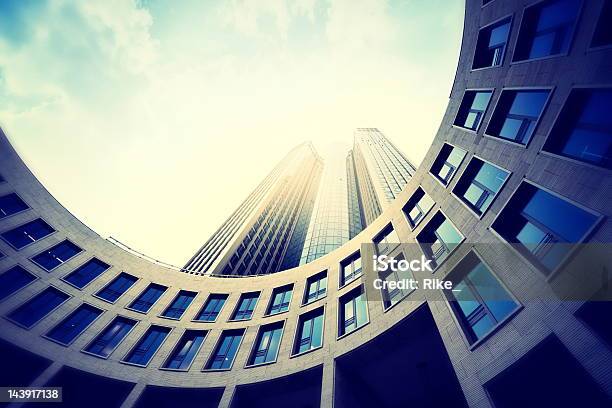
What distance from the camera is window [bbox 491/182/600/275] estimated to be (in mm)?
9562

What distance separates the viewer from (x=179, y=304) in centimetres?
2597

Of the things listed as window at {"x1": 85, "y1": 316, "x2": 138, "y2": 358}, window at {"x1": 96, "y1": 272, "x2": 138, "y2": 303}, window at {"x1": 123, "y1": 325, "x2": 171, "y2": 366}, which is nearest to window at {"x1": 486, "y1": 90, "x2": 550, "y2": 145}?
window at {"x1": 123, "y1": 325, "x2": 171, "y2": 366}

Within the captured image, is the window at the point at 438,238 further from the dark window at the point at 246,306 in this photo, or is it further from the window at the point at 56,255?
the window at the point at 56,255

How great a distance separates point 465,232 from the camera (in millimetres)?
14852

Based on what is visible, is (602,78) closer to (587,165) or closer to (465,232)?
(587,165)

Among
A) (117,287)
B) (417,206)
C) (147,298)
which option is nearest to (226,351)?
(147,298)

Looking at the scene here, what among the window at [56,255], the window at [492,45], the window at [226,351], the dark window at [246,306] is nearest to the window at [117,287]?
the window at [56,255]

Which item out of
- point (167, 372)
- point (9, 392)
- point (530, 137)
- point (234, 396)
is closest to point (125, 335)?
point (167, 372)

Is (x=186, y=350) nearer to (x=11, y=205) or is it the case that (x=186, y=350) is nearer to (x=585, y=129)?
(x=11, y=205)

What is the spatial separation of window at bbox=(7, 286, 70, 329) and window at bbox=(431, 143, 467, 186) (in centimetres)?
2900

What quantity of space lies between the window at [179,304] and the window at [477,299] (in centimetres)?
2155

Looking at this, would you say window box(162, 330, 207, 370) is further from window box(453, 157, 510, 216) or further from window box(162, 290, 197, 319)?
window box(453, 157, 510, 216)

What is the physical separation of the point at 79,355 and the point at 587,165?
28787mm

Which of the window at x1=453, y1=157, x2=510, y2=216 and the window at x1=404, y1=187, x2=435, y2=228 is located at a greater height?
the window at x1=404, y1=187, x2=435, y2=228
